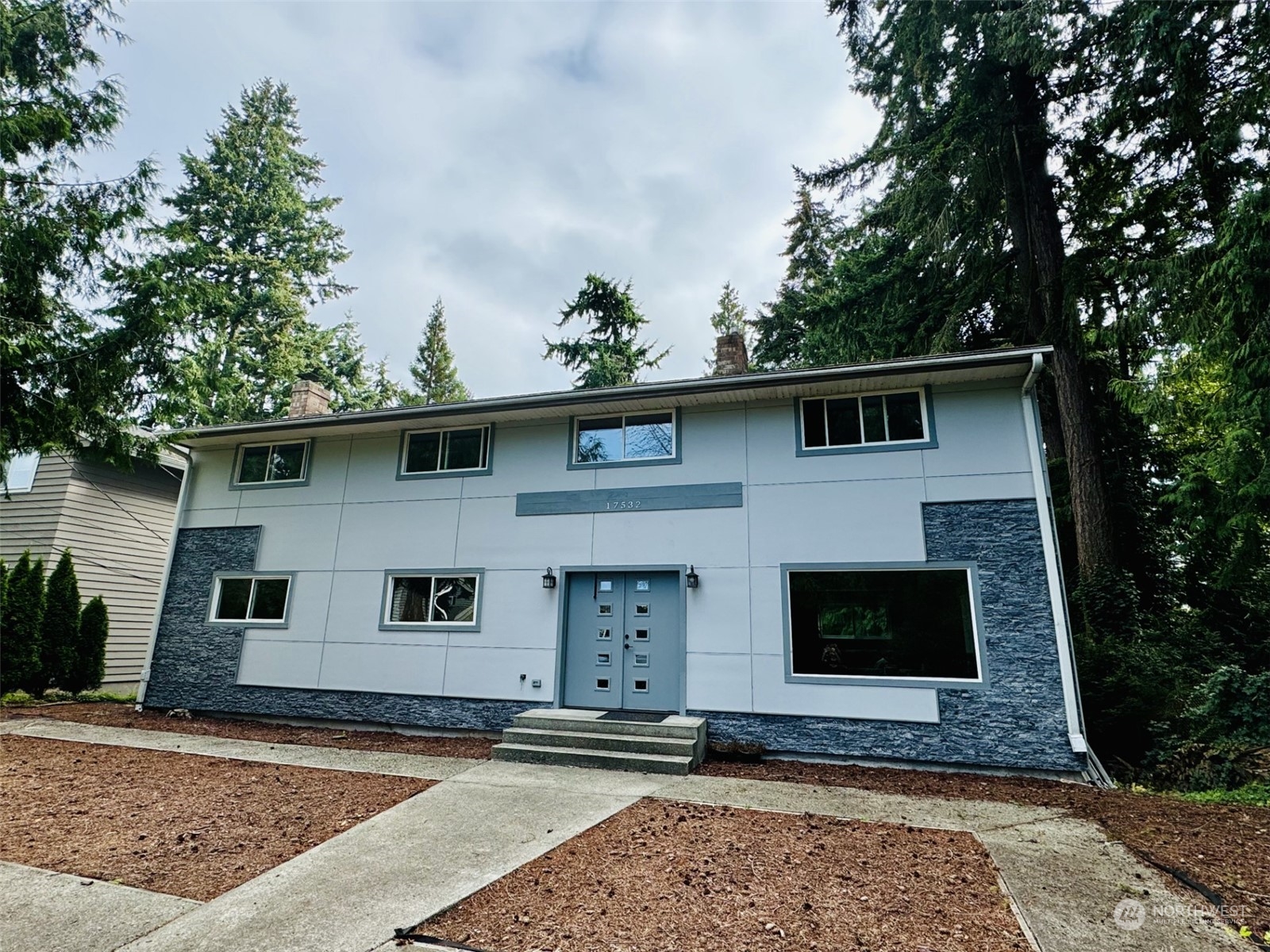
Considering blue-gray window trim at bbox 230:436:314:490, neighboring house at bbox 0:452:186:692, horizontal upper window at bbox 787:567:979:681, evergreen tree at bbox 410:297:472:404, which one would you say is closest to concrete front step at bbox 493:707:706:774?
horizontal upper window at bbox 787:567:979:681

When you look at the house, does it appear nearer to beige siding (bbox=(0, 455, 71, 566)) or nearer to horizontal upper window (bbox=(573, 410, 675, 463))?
horizontal upper window (bbox=(573, 410, 675, 463))

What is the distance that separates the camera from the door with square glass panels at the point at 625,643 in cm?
777

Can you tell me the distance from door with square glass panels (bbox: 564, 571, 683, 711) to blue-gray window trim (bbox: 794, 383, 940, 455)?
94.4 inches

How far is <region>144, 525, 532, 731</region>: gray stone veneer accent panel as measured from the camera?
838 centimetres

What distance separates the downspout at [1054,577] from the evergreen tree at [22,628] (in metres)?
15.3

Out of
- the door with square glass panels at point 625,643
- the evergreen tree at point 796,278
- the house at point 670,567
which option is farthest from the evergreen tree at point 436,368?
the door with square glass panels at point 625,643

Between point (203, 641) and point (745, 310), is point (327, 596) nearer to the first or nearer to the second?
point (203, 641)

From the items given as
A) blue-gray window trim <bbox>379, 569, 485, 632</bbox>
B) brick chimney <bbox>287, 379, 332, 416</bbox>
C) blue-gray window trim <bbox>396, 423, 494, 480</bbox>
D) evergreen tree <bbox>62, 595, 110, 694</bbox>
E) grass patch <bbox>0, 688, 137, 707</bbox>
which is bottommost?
grass patch <bbox>0, 688, 137, 707</bbox>

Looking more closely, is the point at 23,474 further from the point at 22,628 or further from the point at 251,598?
the point at 251,598

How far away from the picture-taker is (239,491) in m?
10.2

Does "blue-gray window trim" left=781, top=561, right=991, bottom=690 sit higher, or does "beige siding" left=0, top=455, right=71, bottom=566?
"beige siding" left=0, top=455, right=71, bottom=566

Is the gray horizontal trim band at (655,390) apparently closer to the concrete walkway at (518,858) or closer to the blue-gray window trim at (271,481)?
the blue-gray window trim at (271,481)

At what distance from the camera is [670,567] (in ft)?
25.8

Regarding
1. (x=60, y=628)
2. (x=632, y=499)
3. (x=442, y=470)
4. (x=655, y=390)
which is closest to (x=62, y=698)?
(x=60, y=628)
